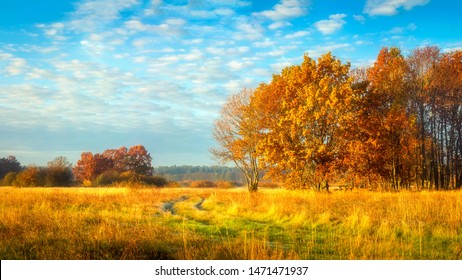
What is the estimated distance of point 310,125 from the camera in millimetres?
32812

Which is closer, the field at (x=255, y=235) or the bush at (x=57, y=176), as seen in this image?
the field at (x=255, y=235)

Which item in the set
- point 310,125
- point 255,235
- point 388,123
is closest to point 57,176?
point 310,125

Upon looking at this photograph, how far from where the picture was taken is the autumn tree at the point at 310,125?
3162cm

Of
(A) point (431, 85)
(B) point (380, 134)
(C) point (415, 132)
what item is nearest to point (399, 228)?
(B) point (380, 134)

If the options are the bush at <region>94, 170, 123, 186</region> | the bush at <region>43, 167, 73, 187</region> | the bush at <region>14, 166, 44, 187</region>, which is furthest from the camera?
the bush at <region>94, 170, 123, 186</region>

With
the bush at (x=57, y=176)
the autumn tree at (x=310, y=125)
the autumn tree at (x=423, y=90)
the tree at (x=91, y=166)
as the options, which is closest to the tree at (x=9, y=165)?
the tree at (x=91, y=166)

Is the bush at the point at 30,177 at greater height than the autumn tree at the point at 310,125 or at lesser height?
lesser

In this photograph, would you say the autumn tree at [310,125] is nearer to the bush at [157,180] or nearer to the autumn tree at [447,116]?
the autumn tree at [447,116]

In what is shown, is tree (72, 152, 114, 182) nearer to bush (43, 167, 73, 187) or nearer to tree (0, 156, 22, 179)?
tree (0, 156, 22, 179)

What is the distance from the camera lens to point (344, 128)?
32.2 meters

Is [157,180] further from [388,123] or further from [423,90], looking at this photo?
[423,90]

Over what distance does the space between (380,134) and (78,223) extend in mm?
27860

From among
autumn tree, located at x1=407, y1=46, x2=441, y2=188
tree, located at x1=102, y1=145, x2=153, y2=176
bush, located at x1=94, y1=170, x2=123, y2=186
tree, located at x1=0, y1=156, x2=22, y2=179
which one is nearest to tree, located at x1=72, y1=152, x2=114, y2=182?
tree, located at x1=102, y1=145, x2=153, y2=176

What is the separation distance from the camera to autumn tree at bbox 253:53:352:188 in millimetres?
31625
